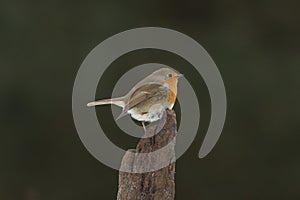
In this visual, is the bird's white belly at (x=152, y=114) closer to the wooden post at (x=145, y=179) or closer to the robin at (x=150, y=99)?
the robin at (x=150, y=99)

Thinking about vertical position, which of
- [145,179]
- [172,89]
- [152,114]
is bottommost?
[145,179]

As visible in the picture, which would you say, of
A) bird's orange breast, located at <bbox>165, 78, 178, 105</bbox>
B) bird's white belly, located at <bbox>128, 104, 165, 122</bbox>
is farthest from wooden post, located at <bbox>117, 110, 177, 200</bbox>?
bird's orange breast, located at <bbox>165, 78, 178, 105</bbox>

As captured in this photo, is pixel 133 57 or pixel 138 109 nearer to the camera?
pixel 138 109

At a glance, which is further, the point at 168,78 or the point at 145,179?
the point at 168,78

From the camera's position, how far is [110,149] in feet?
14.2

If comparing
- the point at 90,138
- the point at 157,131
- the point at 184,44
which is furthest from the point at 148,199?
the point at 184,44

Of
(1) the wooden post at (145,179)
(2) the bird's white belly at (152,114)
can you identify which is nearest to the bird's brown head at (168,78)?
(2) the bird's white belly at (152,114)

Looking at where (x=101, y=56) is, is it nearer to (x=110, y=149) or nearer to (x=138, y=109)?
(x=110, y=149)

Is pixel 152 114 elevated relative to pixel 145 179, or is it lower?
elevated

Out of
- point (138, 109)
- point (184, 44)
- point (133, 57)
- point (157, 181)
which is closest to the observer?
point (157, 181)

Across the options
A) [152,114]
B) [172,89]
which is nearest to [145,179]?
[152,114]

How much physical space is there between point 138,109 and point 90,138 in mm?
977

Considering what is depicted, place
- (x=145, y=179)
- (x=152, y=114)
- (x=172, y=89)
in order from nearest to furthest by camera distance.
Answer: (x=145, y=179) < (x=152, y=114) < (x=172, y=89)

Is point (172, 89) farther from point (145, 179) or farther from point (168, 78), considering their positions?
point (145, 179)
